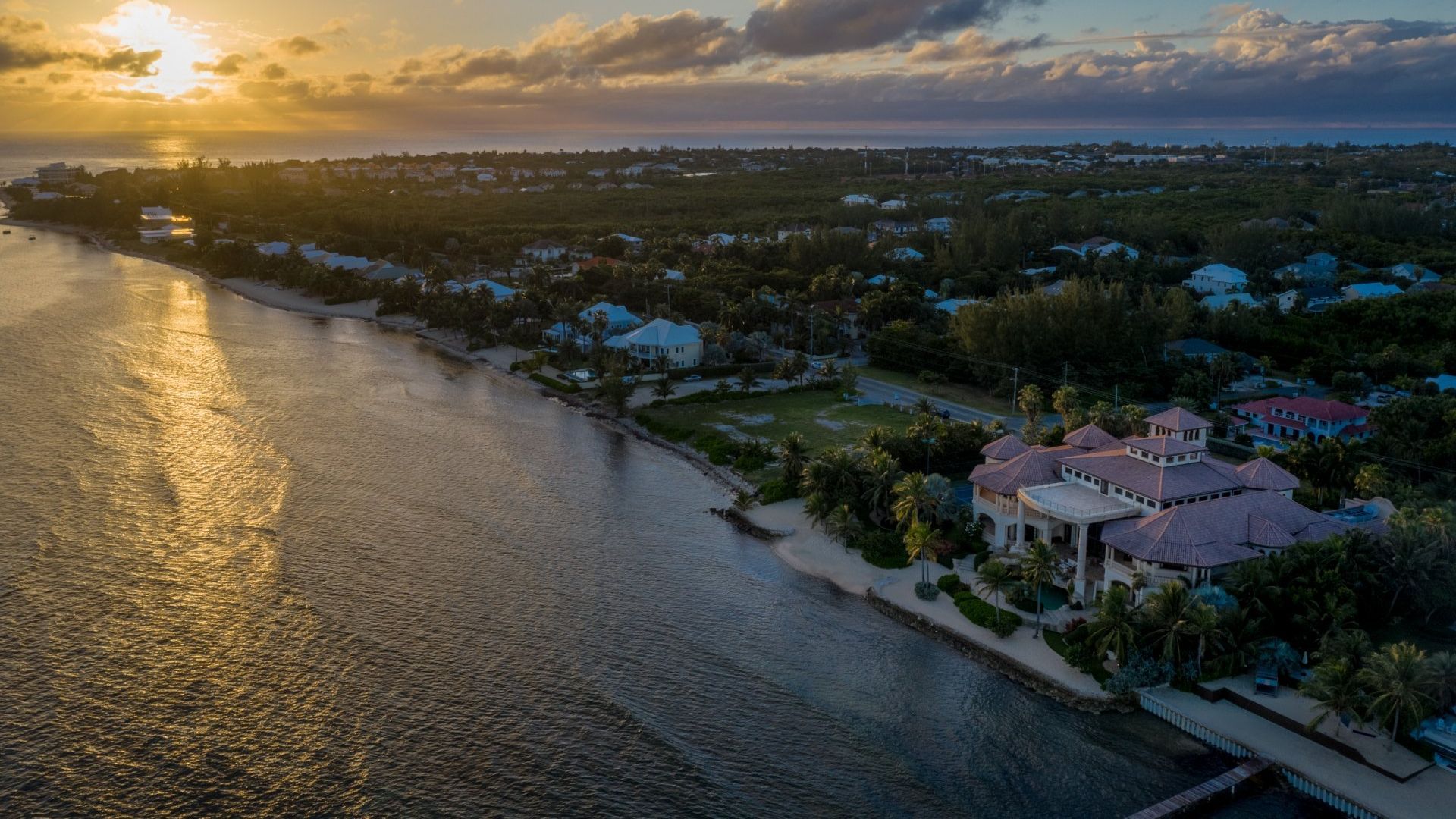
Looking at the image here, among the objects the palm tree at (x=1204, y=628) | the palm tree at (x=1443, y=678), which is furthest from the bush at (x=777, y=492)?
the palm tree at (x=1443, y=678)

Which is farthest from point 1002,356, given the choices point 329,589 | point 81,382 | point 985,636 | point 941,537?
point 81,382

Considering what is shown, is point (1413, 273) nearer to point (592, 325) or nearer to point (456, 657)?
point (592, 325)

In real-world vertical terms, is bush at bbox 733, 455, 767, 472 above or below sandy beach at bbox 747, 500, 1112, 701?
above

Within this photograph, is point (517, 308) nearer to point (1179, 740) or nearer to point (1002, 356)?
point (1002, 356)

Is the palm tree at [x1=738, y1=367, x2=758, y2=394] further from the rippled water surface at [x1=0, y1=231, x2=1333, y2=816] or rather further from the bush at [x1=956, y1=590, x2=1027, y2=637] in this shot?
the bush at [x1=956, y1=590, x2=1027, y2=637]

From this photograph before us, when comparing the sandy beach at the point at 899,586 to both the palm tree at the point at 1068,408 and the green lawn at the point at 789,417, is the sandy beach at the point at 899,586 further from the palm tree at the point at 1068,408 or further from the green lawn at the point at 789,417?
the palm tree at the point at 1068,408

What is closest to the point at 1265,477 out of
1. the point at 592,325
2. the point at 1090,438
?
the point at 1090,438

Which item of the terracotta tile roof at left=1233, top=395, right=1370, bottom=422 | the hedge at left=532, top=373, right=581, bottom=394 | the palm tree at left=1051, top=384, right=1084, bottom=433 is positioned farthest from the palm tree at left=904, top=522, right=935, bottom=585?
the hedge at left=532, top=373, right=581, bottom=394
